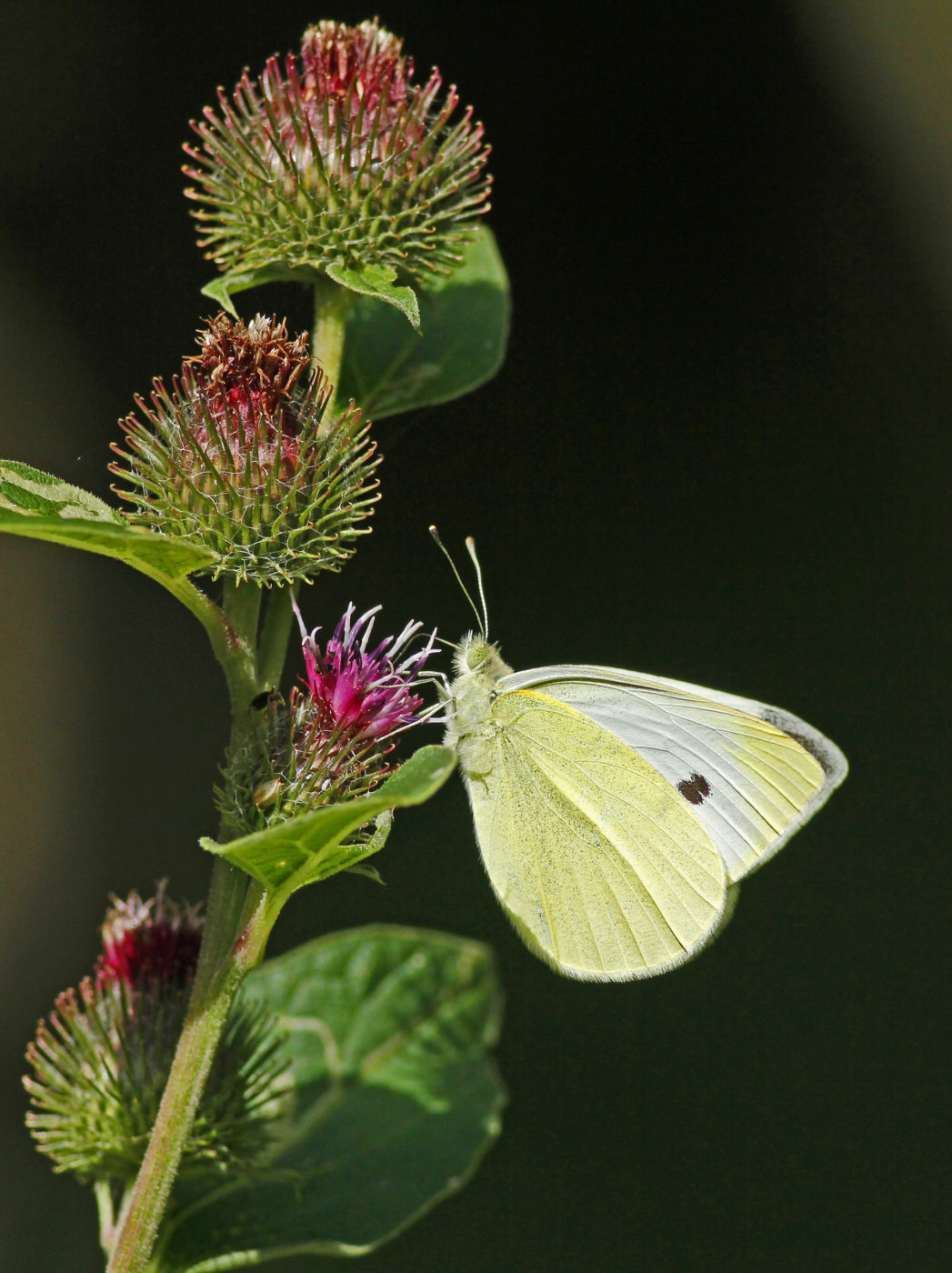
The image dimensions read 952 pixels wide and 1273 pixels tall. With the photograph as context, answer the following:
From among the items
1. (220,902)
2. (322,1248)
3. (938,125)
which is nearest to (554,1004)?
(322,1248)

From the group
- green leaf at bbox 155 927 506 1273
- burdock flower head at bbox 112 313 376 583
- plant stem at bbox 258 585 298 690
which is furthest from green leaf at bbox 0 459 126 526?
green leaf at bbox 155 927 506 1273

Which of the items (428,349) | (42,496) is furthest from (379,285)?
(42,496)

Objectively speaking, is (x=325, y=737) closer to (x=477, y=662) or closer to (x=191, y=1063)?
(x=191, y=1063)

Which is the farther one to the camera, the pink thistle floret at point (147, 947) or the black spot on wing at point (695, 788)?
the black spot on wing at point (695, 788)

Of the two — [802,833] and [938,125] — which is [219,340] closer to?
[802,833]

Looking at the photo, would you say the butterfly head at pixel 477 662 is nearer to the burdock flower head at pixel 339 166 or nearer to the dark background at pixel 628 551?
the burdock flower head at pixel 339 166

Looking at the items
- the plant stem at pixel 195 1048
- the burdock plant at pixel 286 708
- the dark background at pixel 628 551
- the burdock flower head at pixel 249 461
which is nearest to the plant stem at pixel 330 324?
the burdock plant at pixel 286 708

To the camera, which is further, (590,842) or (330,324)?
(590,842)

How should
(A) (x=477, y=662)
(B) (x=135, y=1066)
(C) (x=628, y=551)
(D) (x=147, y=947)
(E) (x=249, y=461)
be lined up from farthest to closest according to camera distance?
(C) (x=628, y=551) < (A) (x=477, y=662) < (D) (x=147, y=947) < (B) (x=135, y=1066) < (E) (x=249, y=461)
